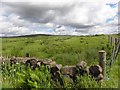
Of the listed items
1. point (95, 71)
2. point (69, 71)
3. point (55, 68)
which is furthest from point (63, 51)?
point (95, 71)

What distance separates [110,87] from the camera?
6.32 meters

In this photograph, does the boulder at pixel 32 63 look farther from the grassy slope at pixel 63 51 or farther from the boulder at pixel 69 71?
the grassy slope at pixel 63 51

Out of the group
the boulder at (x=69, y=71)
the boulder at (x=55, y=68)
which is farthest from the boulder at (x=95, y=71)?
the boulder at (x=55, y=68)

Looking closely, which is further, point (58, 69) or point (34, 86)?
point (58, 69)

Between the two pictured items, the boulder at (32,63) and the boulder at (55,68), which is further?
the boulder at (32,63)

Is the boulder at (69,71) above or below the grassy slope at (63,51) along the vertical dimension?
above

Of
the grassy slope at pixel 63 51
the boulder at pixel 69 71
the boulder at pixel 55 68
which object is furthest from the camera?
the grassy slope at pixel 63 51

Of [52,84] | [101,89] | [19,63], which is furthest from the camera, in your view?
[19,63]

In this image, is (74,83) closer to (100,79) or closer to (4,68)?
(100,79)

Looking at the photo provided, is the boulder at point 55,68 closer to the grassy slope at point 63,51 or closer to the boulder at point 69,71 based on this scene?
the boulder at point 69,71

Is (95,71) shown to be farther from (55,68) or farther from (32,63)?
(32,63)

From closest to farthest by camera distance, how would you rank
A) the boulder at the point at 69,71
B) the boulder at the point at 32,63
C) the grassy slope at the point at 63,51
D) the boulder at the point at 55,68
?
the boulder at the point at 69,71 < the boulder at the point at 55,68 < the boulder at the point at 32,63 < the grassy slope at the point at 63,51

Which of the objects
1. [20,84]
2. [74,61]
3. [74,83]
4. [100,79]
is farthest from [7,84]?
[74,61]

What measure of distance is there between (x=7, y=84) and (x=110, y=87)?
2636 millimetres
